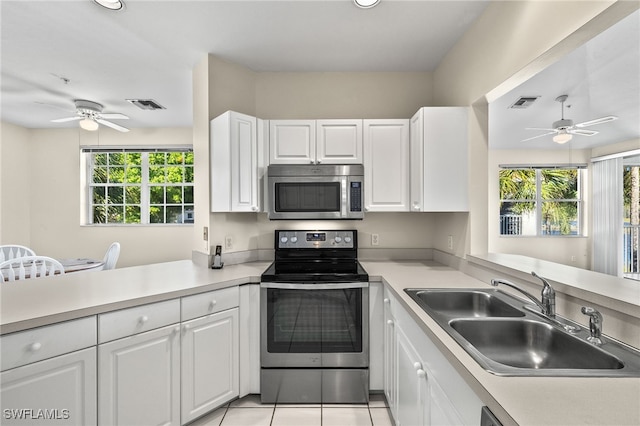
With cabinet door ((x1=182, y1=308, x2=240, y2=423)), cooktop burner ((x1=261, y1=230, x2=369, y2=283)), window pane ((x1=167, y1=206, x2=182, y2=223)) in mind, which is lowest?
cabinet door ((x1=182, y1=308, x2=240, y2=423))

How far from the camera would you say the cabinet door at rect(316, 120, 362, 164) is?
2498 mm

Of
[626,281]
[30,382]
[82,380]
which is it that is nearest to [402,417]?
[626,281]

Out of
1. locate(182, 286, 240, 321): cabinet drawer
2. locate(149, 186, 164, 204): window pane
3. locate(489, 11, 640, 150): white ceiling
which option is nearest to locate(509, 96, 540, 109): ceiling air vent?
locate(489, 11, 640, 150): white ceiling

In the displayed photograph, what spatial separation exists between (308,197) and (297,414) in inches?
59.6

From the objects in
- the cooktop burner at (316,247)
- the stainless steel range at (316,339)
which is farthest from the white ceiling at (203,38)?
the stainless steel range at (316,339)

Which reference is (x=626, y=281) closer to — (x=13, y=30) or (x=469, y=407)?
(x=469, y=407)

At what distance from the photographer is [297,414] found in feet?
6.44

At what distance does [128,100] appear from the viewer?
11.7 ft

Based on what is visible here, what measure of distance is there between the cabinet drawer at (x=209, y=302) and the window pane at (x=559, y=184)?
22.4 ft

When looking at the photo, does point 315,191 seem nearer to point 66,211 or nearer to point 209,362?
point 209,362

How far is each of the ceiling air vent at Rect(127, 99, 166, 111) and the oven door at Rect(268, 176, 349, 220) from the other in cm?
226

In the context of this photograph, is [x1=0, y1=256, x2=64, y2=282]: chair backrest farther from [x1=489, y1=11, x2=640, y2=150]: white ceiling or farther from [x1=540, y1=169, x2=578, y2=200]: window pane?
[x1=540, y1=169, x2=578, y2=200]: window pane

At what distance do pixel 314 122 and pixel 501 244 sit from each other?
5.44 metres

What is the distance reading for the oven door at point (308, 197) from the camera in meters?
2.41
